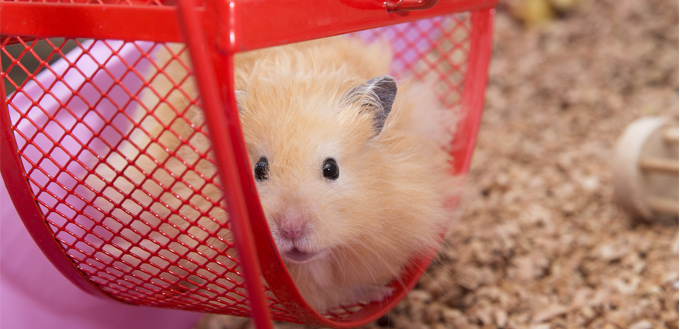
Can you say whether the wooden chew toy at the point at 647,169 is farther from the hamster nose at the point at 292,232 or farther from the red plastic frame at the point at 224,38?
A: the hamster nose at the point at 292,232

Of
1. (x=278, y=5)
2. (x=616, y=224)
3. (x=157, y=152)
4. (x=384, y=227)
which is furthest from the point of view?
(x=616, y=224)

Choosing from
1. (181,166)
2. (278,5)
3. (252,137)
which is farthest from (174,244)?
(278,5)

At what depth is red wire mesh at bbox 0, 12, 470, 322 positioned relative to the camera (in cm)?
124

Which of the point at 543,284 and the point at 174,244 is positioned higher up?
the point at 174,244

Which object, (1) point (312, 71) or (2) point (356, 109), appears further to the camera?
(1) point (312, 71)

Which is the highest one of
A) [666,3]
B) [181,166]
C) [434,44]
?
[666,3]

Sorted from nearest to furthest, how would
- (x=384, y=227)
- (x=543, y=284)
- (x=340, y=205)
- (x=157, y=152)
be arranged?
(x=340, y=205), (x=384, y=227), (x=157, y=152), (x=543, y=284)

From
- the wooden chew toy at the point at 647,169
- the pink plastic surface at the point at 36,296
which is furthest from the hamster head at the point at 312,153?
the wooden chew toy at the point at 647,169

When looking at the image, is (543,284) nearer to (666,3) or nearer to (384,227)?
(384,227)

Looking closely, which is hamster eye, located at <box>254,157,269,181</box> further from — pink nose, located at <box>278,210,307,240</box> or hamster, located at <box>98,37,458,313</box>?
pink nose, located at <box>278,210,307,240</box>

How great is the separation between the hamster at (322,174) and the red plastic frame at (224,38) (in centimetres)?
12

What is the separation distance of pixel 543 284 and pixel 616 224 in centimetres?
46

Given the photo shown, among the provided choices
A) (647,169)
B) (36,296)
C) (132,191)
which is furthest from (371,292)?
(647,169)

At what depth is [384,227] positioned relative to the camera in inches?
55.4
